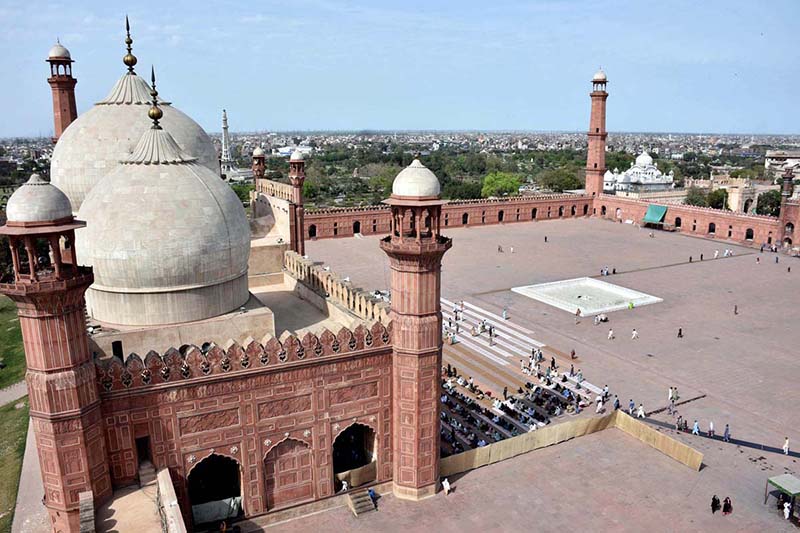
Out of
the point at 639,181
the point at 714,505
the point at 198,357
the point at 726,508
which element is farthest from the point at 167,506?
the point at 639,181

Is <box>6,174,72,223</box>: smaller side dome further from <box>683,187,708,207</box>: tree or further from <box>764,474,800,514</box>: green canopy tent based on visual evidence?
<box>683,187,708,207</box>: tree

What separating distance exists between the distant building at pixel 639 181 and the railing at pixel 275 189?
5116cm

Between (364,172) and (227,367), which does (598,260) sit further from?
(364,172)

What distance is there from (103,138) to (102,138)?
2 centimetres

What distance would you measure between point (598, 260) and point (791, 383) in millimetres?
19031

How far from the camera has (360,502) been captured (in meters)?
13.0

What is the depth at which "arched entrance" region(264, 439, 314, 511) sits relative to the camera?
1238 cm

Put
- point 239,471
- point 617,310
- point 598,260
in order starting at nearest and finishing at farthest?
point 239,471 < point 617,310 < point 598,260

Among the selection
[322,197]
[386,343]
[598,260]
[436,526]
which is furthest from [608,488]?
[322,197]

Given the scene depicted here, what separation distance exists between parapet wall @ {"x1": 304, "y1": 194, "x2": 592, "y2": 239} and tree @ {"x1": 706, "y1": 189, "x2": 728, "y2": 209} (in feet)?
53.0

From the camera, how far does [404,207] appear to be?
12281 millimetres

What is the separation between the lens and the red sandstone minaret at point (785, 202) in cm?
4066

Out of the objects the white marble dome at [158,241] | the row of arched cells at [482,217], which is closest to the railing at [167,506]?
the white marble dome at [158,241]

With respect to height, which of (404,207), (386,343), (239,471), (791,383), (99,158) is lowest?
(791,383)
